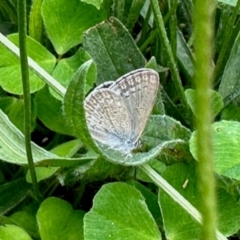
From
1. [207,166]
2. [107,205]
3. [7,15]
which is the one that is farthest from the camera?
[7,15]

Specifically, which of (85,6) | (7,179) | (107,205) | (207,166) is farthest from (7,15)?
(207,166)

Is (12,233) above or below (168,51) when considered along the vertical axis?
below

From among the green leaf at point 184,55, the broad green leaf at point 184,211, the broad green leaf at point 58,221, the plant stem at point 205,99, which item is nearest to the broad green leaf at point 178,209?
the broad green leaf at point 184,211

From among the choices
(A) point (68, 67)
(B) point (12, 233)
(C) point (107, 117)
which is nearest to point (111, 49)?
(A) point (68, 67)

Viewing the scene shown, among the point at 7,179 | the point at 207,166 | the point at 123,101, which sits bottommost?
the point at 7,179

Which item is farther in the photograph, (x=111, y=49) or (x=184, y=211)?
(x=111, y=49)

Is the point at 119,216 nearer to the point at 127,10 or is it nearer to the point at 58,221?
the point at 58,221

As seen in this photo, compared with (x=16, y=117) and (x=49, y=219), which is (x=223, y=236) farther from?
(x=16, y=117)

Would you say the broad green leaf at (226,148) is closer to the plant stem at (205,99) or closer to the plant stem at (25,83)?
the plant stem at (25,83)
